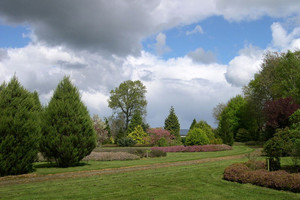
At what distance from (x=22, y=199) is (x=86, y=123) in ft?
28.4

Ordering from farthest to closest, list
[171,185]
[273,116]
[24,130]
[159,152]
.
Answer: [273,116]
[159,152]
[24,130]
[171,185]

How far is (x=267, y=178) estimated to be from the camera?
863 cm

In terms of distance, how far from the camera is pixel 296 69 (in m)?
33.2

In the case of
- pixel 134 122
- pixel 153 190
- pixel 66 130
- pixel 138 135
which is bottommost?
pixel 153 190

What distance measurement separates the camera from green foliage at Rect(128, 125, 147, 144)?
154ft

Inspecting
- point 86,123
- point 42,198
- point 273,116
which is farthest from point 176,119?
point 42,198

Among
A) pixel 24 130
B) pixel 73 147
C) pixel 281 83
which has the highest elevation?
pixel 281 83

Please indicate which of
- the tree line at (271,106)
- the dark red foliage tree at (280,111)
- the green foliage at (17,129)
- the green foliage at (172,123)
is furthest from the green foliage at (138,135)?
the green foliage at (17,129)

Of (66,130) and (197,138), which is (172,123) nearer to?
(197,138)

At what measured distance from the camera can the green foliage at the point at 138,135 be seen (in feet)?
154

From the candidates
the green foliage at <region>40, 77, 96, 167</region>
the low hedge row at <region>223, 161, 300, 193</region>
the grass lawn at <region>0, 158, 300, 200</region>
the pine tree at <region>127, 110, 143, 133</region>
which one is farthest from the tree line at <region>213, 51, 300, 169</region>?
the pine tree at <region>127, 110, 143, 133</region>

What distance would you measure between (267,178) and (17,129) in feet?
37.0

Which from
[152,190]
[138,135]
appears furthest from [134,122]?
[152,190]

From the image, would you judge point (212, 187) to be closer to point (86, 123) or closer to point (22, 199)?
point (22, 199)
